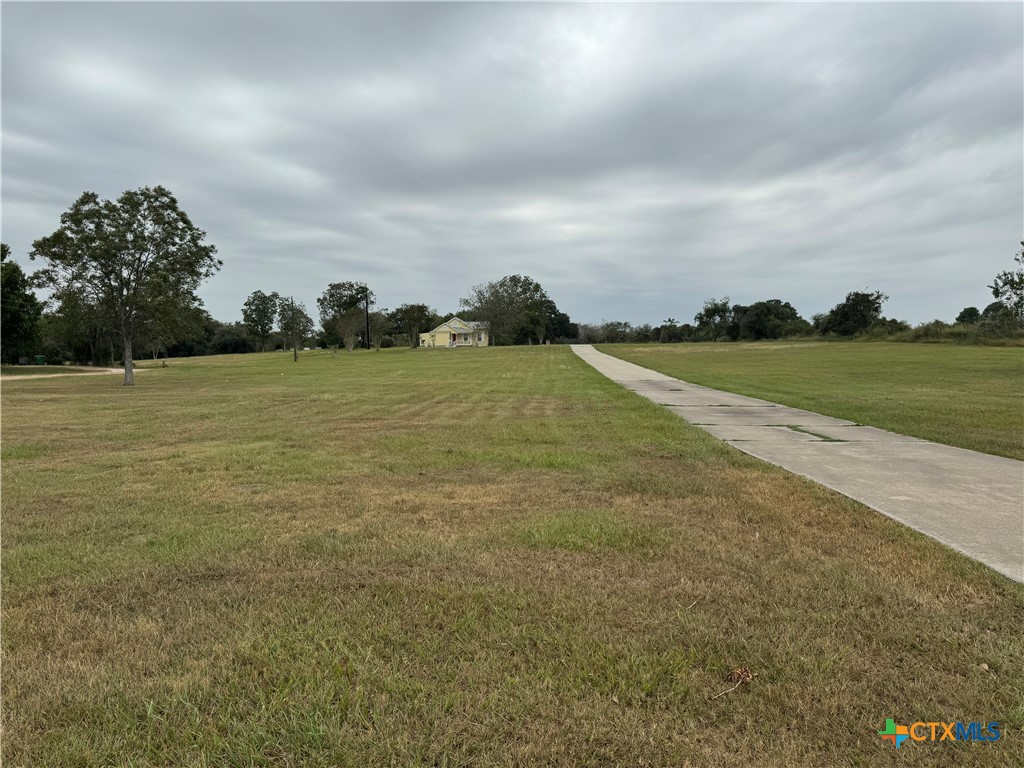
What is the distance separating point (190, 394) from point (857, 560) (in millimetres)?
19381

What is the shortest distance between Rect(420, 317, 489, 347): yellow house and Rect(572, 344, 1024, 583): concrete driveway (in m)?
78.7

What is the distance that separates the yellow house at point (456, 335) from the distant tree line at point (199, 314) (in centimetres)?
196

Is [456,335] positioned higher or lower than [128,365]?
higher

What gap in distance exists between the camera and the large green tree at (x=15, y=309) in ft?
119

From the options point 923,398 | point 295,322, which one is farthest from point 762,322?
point 923,398

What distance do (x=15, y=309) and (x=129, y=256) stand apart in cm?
2396

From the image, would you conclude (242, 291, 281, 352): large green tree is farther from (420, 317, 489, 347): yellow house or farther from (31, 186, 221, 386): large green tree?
(31, 186, 221, 386): large green tree

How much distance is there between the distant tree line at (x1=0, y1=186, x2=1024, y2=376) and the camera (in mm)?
21328

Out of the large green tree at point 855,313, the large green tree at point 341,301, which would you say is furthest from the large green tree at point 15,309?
the large green tree at point 855,313

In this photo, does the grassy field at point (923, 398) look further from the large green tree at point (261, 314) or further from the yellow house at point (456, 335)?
the large green tree at point (261, 314)

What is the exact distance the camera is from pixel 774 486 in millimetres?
5543

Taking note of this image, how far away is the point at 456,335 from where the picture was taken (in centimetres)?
9088

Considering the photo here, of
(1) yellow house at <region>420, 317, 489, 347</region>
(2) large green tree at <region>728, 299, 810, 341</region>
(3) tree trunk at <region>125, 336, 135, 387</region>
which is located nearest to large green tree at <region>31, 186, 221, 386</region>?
(3) tree trunk at <region>125, 336, 135, 387</region>

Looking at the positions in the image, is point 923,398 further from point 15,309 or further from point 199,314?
point 15,309
